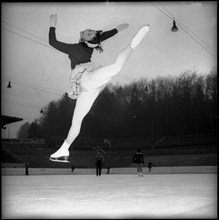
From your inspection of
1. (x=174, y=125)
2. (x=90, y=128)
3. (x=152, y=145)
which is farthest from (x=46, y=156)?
(x=174, y=125)

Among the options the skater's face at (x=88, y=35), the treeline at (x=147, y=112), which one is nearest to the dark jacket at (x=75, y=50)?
the skater's face at (x=88, y=35)

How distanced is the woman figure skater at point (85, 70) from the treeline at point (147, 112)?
25.2 m

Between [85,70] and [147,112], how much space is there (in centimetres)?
2981

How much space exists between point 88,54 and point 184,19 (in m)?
3.91

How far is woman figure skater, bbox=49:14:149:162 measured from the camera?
3.05 m

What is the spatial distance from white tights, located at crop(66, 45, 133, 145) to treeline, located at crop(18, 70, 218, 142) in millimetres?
25598

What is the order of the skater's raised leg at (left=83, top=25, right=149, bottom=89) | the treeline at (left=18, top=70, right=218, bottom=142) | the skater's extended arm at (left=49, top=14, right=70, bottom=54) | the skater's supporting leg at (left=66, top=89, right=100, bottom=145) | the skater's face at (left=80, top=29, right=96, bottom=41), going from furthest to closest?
1. the treeline at (left=18, top=70, right=218, bottom=142)
2. the skater's face at (left=80, top=29, right=96, bottom=41)
3. the skater's extended arm at (left=49, top=14, right=70, bottom=54)
4. the skater's supporting leg at (left=66, top=89, right=100, bottom=145)
5. the skater's raised leg at (left=83, top=25, right=149, bottom=89)

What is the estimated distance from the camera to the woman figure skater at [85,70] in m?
3.05

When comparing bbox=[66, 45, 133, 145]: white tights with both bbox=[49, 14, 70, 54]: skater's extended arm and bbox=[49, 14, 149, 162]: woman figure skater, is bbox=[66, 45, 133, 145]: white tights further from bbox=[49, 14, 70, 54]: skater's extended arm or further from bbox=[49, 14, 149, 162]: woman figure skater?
bbox=[49, 14, 70, 54]: skater's extended arm

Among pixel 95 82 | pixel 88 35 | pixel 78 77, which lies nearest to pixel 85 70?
pixel 78 77

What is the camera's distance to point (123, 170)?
70.4 feet

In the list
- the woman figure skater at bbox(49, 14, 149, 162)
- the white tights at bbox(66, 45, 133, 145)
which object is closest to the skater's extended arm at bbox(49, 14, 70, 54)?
the woman figure skater at bbox(49, 14, 149, 162)

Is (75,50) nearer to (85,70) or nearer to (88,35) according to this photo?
(88,35)

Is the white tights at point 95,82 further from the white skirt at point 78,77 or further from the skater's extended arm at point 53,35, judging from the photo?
the skater's extended arm at point 53,35
